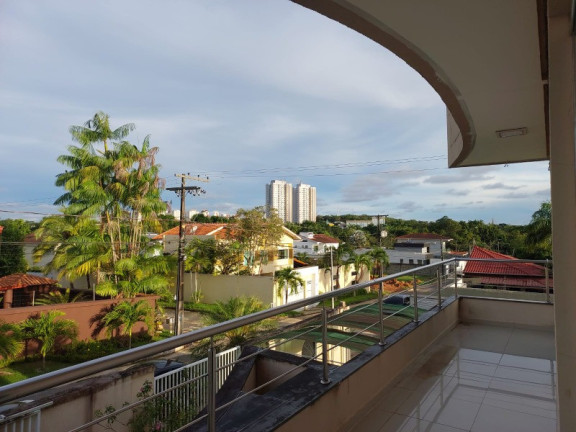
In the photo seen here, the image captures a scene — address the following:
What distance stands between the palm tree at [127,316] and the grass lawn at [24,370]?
6.97 feet

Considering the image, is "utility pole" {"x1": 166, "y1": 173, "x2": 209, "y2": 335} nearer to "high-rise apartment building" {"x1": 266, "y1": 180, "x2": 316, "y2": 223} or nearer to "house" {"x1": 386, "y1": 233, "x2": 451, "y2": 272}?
"house" {"x1": 386, "y1": 233, "x2": 451, "y2": 272}

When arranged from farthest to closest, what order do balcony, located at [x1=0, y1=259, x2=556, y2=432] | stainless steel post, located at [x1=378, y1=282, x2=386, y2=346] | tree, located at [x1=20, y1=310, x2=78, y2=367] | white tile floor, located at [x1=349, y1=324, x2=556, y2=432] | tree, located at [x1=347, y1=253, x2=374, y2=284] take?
tree, located at [x1=347, y1=253, x2=374, y2=284] < tree, located at [x1=20, y1=310, x2=78, y2=367] < stainless steel post, located at [x1=378, y1=282, x2=386, y2=346] < white tile floor, located at [x1=349, y1=324, x2=556, y2=432] < balcony, located at [x1=0, y1=259, x2=556, y2=432]

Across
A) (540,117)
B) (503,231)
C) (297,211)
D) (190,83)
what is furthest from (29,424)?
(297,211)

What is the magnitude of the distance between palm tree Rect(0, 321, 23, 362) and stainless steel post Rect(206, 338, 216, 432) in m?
12.4

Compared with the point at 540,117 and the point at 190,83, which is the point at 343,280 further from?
the point at 540,117

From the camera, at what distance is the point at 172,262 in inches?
709

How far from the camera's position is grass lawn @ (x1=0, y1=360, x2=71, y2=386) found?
411 inches

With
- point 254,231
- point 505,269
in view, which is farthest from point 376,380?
point 254,231

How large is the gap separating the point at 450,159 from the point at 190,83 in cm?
979

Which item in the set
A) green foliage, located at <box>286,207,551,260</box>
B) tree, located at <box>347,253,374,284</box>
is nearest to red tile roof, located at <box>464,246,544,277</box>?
tree, located at <box>347,253,374,284</box>

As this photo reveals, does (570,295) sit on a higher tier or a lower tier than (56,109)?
lower

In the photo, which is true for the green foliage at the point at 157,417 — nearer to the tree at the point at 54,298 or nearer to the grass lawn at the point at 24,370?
the grass lawn at the point at 24,370

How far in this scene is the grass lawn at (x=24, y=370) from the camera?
10438 mm

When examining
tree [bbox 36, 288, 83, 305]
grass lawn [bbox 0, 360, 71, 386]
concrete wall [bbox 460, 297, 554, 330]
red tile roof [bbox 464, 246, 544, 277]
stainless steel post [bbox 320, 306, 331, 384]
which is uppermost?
stainless steel post [bbox 320, 306, 331, 384]
